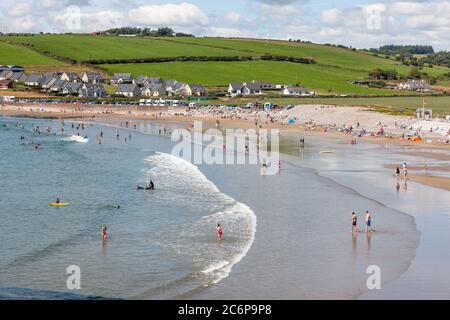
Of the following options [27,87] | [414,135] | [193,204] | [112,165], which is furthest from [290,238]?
[27,87]

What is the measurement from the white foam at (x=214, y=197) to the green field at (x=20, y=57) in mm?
114828

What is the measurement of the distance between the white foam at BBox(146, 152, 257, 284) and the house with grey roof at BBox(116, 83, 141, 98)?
8295 centimetres

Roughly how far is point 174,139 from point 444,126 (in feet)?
104

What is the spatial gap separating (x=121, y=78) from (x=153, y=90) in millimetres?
10042

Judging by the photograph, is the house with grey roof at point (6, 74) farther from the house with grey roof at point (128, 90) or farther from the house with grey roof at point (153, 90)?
the house with grey roof at point (153, 90)

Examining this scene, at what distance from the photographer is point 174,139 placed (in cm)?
8344

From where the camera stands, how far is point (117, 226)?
3481cm

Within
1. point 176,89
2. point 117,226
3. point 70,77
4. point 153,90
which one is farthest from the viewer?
point 176,89

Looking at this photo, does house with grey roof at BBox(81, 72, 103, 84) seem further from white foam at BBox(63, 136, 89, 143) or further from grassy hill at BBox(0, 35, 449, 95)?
white foam at BBox(63, 136, 89, 143)

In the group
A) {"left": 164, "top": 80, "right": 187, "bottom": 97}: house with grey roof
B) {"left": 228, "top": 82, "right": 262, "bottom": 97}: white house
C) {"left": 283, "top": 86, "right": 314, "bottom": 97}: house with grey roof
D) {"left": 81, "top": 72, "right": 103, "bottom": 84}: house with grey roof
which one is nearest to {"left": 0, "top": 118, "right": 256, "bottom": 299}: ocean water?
{"left": 81, "top": 72, "right": 103, "bottom": 84}: house with grey roof

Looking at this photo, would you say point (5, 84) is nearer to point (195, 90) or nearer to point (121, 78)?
point (121, 78)

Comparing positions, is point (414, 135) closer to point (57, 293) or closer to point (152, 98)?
point (57, 293)

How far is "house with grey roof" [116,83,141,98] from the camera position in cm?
14906

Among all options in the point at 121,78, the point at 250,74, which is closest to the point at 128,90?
the point at 121,78
